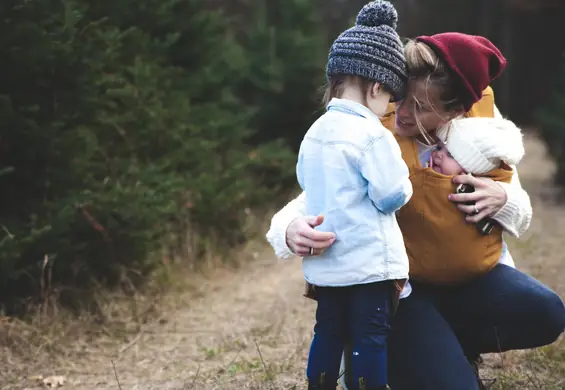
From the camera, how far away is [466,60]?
103 inches

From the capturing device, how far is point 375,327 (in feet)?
8.03

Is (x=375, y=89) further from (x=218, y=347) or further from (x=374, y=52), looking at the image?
(x=218, y=347)

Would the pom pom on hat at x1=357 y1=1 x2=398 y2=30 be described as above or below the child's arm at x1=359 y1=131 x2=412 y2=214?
above

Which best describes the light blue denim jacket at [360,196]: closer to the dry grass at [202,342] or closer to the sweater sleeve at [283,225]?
the sweater sleeve at [283,225]

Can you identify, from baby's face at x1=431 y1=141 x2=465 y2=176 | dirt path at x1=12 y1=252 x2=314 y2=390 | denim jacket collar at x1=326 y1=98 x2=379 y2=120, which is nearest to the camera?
denim jacket collar at x1=326 y1=98 x2=379 y2=120

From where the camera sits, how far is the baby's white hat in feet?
8.55

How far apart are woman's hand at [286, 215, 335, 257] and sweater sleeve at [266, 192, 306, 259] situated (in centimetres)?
5

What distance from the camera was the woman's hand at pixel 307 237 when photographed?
7.94ft

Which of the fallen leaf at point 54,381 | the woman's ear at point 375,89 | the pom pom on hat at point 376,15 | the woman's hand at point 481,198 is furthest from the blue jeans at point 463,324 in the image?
the fallen leaf at point 54,381

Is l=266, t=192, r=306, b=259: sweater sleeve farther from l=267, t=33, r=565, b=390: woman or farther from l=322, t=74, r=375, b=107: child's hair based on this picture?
l=322, t=74, r=375, b=107: child's hair

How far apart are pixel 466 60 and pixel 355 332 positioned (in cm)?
98

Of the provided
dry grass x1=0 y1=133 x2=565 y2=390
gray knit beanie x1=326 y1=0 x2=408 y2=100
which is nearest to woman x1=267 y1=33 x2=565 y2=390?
gray knit beanie x1=326 y1=0 x2=408 y2=100

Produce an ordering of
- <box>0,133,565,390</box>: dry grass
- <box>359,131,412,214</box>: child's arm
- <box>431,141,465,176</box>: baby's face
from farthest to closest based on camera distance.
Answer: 1. <box>0,133,565,390</box>: dry grass
2. <box>431,141,465,176</box>: baby's face
3. <box>359,131,412,214</box>: child's arm

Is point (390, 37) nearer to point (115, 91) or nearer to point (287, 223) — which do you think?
point (287, 223)
